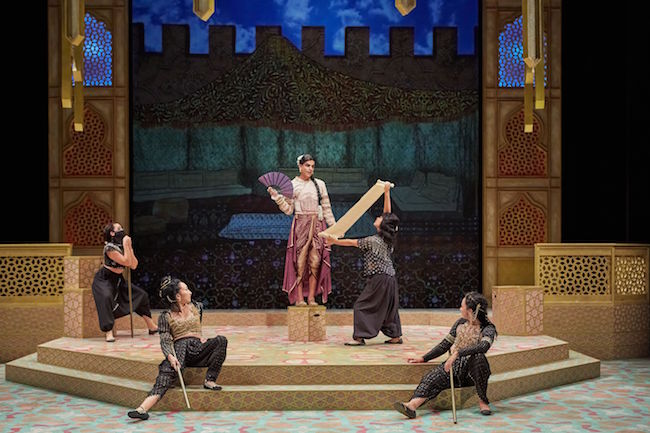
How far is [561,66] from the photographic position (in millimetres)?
10594

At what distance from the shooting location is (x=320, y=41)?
10734 mm

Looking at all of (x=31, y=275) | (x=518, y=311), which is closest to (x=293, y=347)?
(x=518, y=311)

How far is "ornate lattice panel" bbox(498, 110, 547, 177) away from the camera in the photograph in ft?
34.8

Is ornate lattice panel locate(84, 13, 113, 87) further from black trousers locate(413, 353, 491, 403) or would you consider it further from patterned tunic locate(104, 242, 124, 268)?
black trousers locate(413, 353, 491, 403)

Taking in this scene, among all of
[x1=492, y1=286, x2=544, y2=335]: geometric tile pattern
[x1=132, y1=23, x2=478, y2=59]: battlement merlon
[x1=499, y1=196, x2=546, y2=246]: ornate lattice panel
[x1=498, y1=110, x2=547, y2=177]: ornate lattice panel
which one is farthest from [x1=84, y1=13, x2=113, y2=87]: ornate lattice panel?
[x1=492, y1=286, x2=544, y2=335]: geometric tile pattern

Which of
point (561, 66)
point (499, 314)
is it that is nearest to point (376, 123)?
point (561, 66)

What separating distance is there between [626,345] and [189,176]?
5.25 meters

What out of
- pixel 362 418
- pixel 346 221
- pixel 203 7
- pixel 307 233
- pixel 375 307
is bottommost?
pixel 362 418

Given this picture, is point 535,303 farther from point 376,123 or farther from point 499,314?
point 376,123

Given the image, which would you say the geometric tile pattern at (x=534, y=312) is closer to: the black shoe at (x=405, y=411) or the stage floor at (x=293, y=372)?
the stage floor at (x=293, y=372)

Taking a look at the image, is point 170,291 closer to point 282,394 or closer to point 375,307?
point 282,394

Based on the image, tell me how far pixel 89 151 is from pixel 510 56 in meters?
5.05

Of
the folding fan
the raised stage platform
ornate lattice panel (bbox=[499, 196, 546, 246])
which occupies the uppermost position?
the folding fan

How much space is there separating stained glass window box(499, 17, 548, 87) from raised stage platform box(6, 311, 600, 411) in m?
3.45
